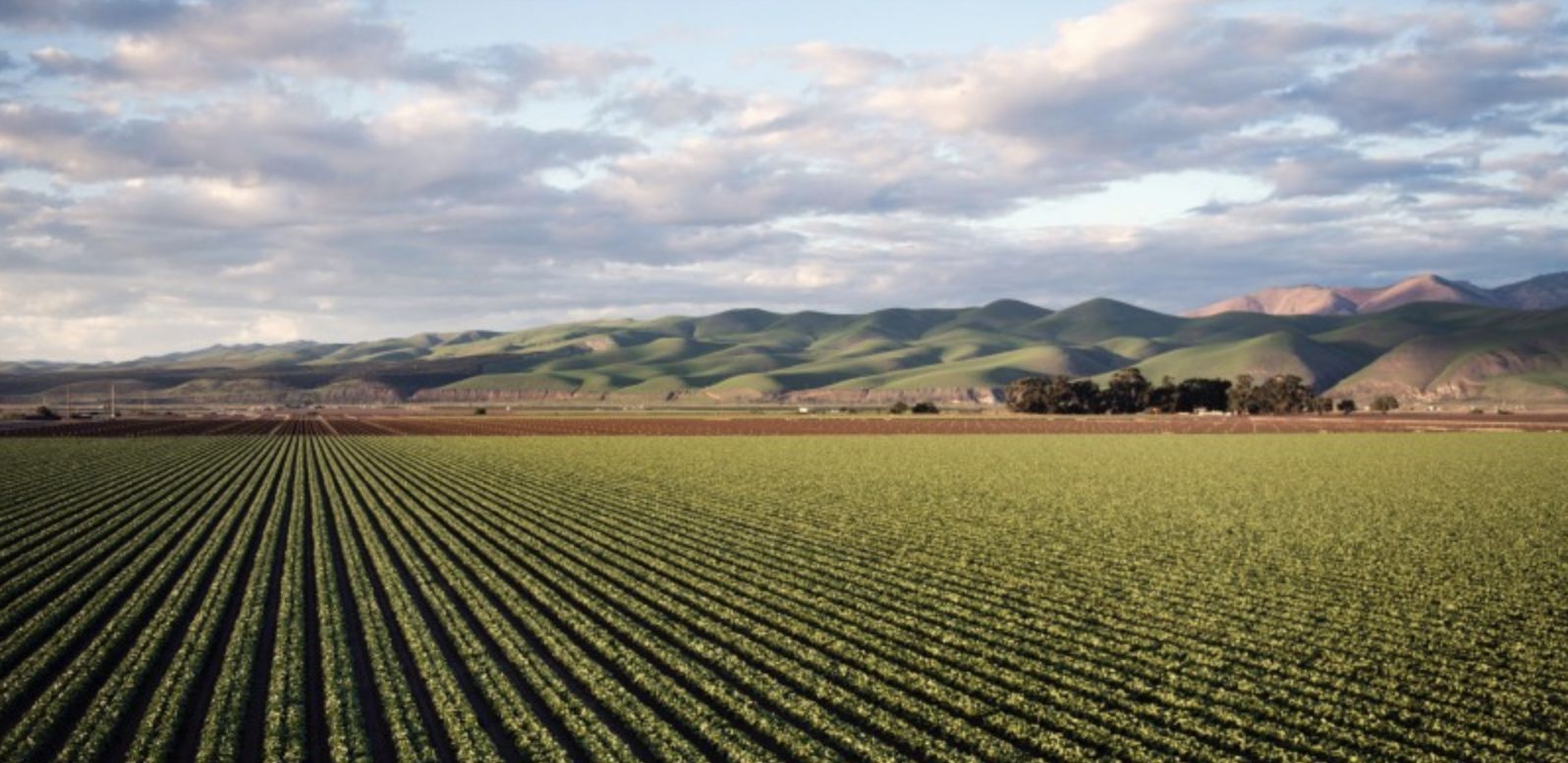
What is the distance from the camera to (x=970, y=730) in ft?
50.7

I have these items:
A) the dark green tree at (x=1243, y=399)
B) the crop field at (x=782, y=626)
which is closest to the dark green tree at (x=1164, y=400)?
the dark green tree at (x=1243, y=399)

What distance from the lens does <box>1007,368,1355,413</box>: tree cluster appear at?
17125cm

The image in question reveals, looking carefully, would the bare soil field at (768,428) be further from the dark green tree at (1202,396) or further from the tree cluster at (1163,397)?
the dark green tree at (1202,396)

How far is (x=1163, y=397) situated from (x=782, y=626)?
548 ft

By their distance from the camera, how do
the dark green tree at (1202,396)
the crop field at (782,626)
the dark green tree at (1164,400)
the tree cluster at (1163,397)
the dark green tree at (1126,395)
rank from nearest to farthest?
the crop field at (782,626)
the tree cluster at (1163,397)
the dark green tree at (1126,395)
the dark green tree at (1164,400)
the dark green tree at (1202,396)

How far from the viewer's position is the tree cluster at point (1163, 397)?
17125cm

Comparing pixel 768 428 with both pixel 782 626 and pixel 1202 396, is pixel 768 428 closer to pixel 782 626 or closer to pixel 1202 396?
pixel 1202 396

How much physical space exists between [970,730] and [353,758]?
8341mm

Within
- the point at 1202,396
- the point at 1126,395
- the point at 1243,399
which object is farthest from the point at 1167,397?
the point at 1243,399

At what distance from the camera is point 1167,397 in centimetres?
17738

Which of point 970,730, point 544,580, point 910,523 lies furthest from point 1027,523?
point 970,730

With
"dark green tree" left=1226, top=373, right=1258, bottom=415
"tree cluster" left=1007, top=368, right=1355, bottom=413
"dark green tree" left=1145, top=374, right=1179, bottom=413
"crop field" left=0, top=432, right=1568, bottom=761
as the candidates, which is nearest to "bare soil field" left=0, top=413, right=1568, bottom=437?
"tree cluster" left=1007, top=368, right=1355, bottom=413

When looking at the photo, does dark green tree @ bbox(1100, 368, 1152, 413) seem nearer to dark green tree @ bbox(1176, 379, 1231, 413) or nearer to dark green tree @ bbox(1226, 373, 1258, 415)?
dark green tree @ bbox(1176, 379, 1231, 413)

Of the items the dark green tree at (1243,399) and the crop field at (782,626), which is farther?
the dark green tree at (1243,399)
